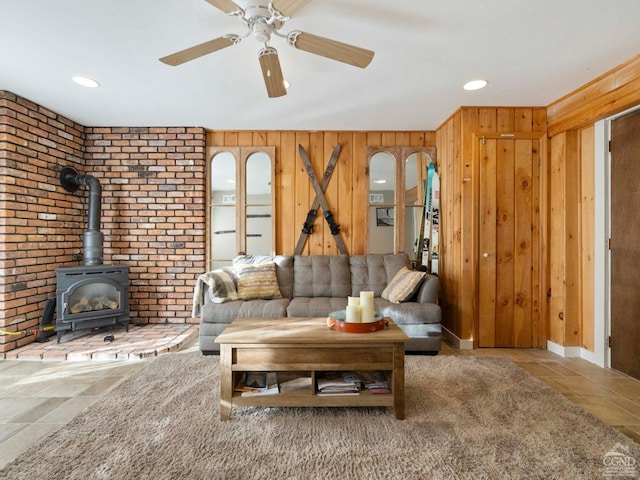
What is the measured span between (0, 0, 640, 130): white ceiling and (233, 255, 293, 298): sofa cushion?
1.52 m

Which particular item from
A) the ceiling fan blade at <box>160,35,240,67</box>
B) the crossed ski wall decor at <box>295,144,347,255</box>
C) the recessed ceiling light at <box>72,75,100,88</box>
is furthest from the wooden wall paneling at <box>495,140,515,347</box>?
the recessed ceiling light at <box>72,75,100,88</box>

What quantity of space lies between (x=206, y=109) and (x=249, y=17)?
1.73 meters

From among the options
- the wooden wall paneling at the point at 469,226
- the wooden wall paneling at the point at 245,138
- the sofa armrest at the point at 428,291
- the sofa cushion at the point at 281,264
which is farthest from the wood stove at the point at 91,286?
the wooden wall paneling at the point at 469,226

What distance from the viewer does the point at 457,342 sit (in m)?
3.10

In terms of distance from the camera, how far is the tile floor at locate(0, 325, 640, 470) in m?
1.82

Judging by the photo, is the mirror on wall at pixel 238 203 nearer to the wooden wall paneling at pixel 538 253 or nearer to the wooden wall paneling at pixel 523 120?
the wooden wall paneling at pixel 523 120

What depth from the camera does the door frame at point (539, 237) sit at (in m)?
3.04

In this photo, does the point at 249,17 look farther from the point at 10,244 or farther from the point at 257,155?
the point at 10,244

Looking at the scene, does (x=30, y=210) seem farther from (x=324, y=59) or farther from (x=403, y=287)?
(x=403, y=287)

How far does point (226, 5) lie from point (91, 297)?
3135 mm

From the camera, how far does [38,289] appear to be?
3080 mm

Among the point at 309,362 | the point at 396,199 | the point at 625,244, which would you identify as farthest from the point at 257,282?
the point at 625,244

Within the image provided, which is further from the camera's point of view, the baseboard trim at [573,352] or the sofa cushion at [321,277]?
the sofa cushion at [321,277]

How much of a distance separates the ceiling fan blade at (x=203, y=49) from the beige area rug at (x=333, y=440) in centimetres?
205
